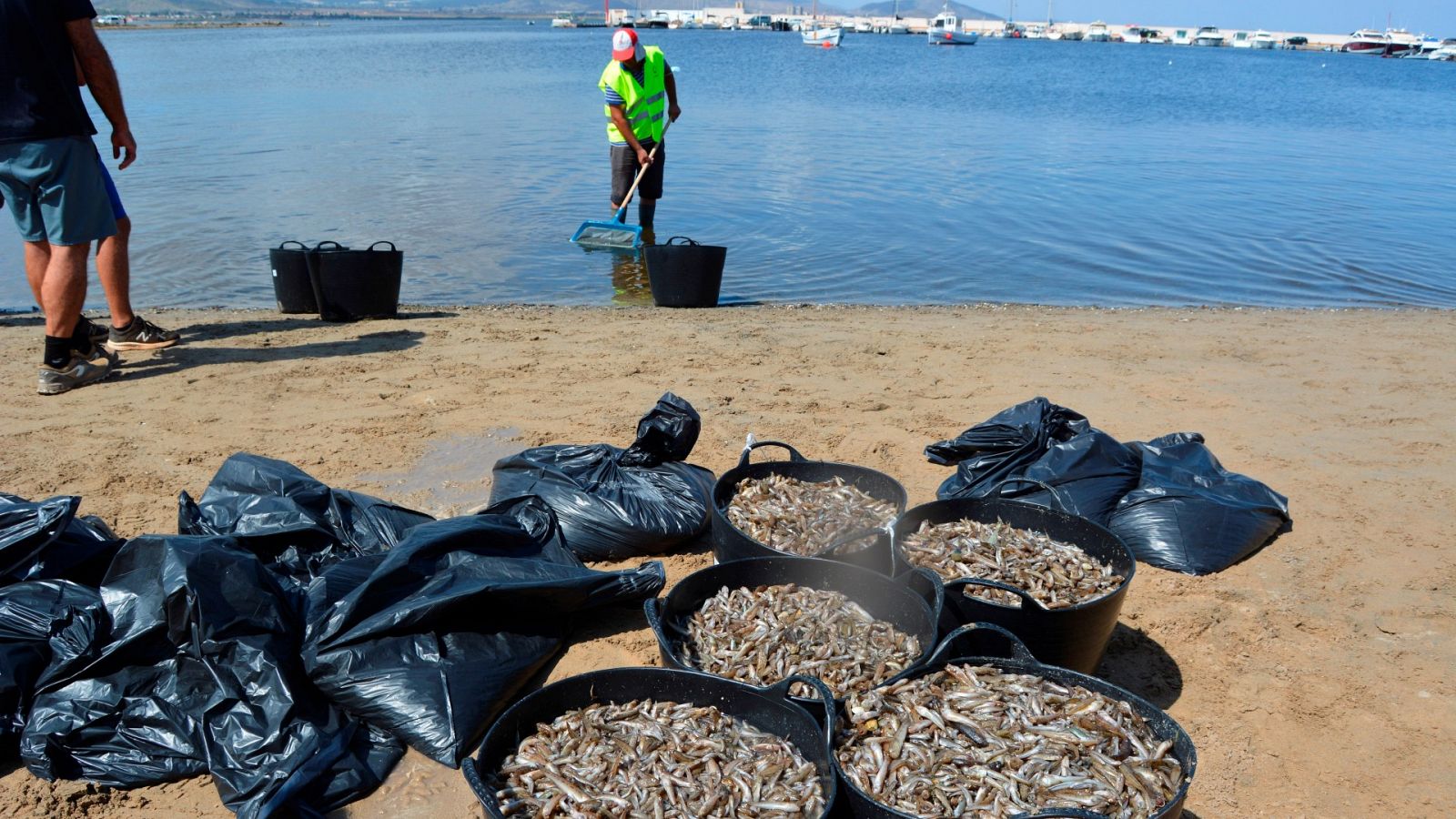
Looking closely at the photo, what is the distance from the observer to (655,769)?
7.79 ft

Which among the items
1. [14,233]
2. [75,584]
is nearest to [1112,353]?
[75,584]

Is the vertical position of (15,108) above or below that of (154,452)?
above

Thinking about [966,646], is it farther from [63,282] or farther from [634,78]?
[634,78]

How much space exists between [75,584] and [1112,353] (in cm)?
625

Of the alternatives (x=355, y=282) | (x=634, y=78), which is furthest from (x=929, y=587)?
(x=634, y=78)

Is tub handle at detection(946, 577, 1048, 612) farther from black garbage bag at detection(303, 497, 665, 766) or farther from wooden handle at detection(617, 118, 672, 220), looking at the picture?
wooden handle at detection(617, 118, 672, 220)

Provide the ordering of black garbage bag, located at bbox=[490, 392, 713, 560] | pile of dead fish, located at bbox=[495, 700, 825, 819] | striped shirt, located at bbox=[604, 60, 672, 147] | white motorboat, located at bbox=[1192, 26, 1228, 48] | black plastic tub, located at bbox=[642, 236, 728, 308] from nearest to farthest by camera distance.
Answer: pile of dead fish, located at bbox=[495, 700, 825, 819]
black garbage bag, located at bbox=[490, 392, 713, 560]
black plastic tub, located at bbox=[642, 236, 728, 308]
striped shirt, located at bbox=[604, 60, 672, 147]
white motorboat, located at bbox=[1192, 26, 1228, 48]

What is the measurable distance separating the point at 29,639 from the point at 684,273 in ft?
20.8

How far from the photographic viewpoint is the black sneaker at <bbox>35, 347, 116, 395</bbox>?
5.45m

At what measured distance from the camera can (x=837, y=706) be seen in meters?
2.54

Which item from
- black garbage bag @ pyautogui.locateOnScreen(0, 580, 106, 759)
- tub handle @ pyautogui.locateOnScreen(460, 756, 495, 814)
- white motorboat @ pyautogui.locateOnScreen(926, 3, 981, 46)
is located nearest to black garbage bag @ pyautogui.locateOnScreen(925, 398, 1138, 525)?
tub handle @ pyautogui.locateOnScreen(460, 756, 495, 814)

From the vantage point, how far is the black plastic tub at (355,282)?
24.1ft

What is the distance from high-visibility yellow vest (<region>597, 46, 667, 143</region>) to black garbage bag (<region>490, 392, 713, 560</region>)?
6.27 meters

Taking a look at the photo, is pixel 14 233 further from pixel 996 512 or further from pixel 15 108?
pixel 996 512
